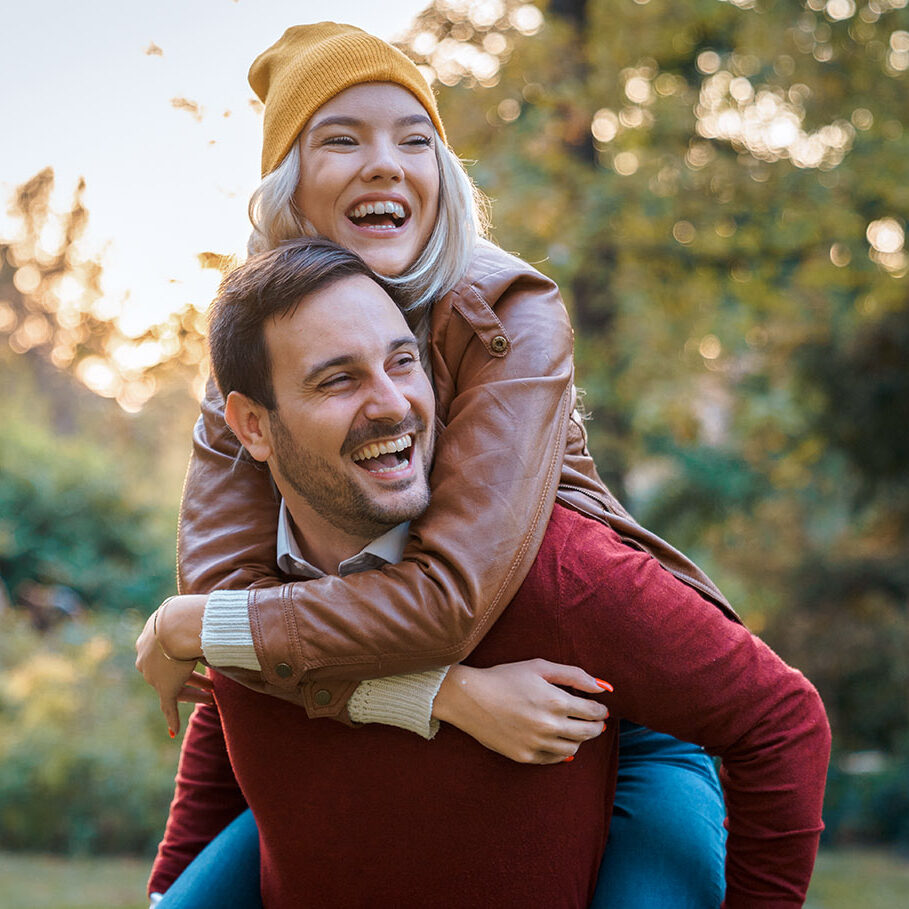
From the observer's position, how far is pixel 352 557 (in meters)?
2.03

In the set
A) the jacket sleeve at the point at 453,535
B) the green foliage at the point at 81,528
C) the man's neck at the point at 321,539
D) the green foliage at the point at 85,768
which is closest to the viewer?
the jacket sleeve at the point at 453,535

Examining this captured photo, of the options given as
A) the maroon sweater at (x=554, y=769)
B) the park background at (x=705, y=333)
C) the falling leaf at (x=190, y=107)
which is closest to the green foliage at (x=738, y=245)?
the park background at (x=705, y=333)

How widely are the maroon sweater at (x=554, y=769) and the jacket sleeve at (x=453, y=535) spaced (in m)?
0.10

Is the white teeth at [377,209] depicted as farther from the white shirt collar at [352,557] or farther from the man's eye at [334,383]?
the white shirt collar at [352,557]

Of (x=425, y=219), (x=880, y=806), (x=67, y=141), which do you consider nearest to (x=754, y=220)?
(x=880, y=806)

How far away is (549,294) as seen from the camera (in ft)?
7.13

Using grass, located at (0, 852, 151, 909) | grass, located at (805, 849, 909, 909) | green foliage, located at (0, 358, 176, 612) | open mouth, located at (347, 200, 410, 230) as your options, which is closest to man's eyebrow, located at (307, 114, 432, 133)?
open mouth, located at (347, 200, 410, 230)

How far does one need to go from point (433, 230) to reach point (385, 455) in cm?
55

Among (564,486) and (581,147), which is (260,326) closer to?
(564,486)

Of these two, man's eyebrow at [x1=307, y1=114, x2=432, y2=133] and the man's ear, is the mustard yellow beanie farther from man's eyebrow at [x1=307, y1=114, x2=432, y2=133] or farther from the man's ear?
the man's ear

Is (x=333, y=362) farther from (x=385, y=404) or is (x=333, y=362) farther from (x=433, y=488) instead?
(x=433, y=488)

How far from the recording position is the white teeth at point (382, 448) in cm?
197

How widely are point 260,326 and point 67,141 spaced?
1.66 m

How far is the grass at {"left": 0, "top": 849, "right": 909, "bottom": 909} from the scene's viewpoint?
7023 millimetres
